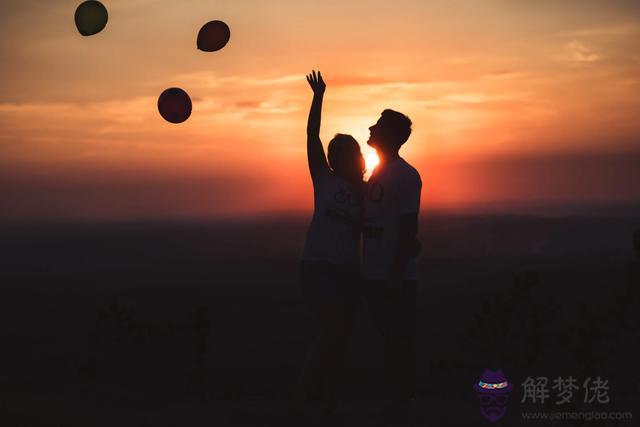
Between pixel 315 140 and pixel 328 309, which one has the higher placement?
pixel 315 140

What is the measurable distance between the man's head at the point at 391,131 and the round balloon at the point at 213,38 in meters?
2.75

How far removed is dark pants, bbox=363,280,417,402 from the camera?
577 centimetres

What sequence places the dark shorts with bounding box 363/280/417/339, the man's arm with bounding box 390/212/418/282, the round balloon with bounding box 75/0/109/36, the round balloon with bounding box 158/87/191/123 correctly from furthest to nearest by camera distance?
the round balloon with bounding box 75/0/109/36 → the round balloon with bounding box 158/87/191/123 → the dark shorts with bounding box 363/280/417/339 → the man's arm with bounding box 390/212/418/282

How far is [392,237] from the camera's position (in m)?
5.70

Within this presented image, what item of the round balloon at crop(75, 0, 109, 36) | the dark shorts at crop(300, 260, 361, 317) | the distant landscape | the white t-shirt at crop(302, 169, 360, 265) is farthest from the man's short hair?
the round balloon at crop(75, 0, 109, 36)

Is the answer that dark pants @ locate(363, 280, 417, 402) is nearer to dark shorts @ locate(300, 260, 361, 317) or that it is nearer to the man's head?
dark shorts @ locate(300, 260, 361, 317)

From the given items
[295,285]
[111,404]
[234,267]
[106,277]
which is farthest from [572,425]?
[234,267]

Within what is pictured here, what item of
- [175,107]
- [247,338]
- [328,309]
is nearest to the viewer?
[328,309]

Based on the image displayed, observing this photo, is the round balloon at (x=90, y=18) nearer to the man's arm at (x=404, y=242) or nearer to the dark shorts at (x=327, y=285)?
the dark shorts at (x=327, y=285)

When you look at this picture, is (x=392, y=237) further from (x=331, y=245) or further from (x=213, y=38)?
(x=213, y=38)

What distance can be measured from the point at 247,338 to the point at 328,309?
759 inches

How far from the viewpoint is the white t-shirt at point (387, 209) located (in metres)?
5.66

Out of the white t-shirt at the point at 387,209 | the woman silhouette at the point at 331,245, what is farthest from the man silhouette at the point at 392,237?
the woman silhouette at the point at 331,245

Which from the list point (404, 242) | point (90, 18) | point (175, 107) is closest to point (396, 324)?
point (404, 242)
